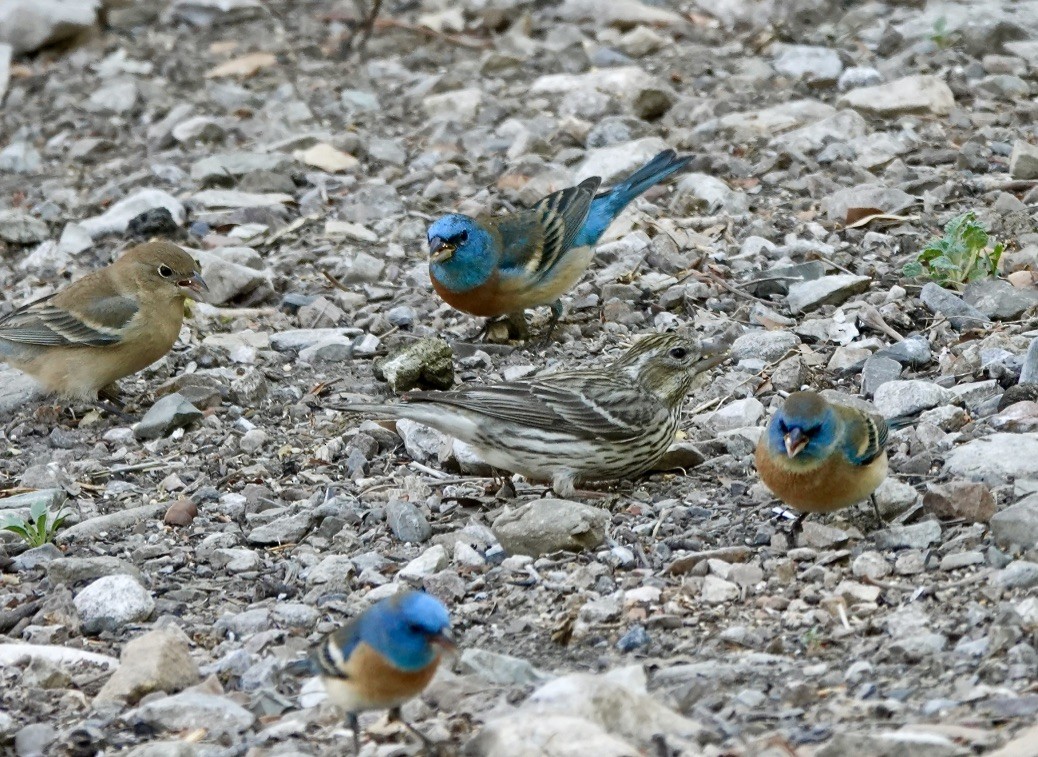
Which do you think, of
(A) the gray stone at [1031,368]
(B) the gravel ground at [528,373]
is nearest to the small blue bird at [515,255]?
(B) the gravel ground at [528,373]

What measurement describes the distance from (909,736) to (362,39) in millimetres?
9335

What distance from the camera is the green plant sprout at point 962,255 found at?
7062 millimetres

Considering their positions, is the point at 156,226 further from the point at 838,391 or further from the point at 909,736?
the point at 909,736

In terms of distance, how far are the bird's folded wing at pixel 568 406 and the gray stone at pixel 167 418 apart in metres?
1.47

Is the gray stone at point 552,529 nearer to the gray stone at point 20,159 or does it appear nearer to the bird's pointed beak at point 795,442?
the bird's pointed beak at point 795,442

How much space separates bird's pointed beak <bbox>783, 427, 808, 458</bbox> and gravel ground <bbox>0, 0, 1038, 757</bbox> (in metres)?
0.35

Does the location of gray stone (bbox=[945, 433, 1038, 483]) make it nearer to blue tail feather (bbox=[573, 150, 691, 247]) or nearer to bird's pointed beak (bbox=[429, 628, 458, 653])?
bird's pointed beak (bbox=[429, 628, 458, 653])

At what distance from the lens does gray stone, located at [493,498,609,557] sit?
5379 mm

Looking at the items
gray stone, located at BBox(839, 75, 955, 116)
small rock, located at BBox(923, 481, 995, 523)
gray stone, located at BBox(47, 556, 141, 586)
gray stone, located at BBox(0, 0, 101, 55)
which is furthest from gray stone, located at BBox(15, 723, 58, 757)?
gray stone, located at BBox(0, 0, 101, 55)

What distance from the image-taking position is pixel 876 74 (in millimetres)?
10164

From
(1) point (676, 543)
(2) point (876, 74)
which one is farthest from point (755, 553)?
(2) point (876, 74)

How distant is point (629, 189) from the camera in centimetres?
852

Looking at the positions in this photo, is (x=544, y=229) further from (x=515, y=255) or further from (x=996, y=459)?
(x=996, y=459)

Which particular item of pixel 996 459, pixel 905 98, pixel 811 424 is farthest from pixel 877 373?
pixel 905 98
